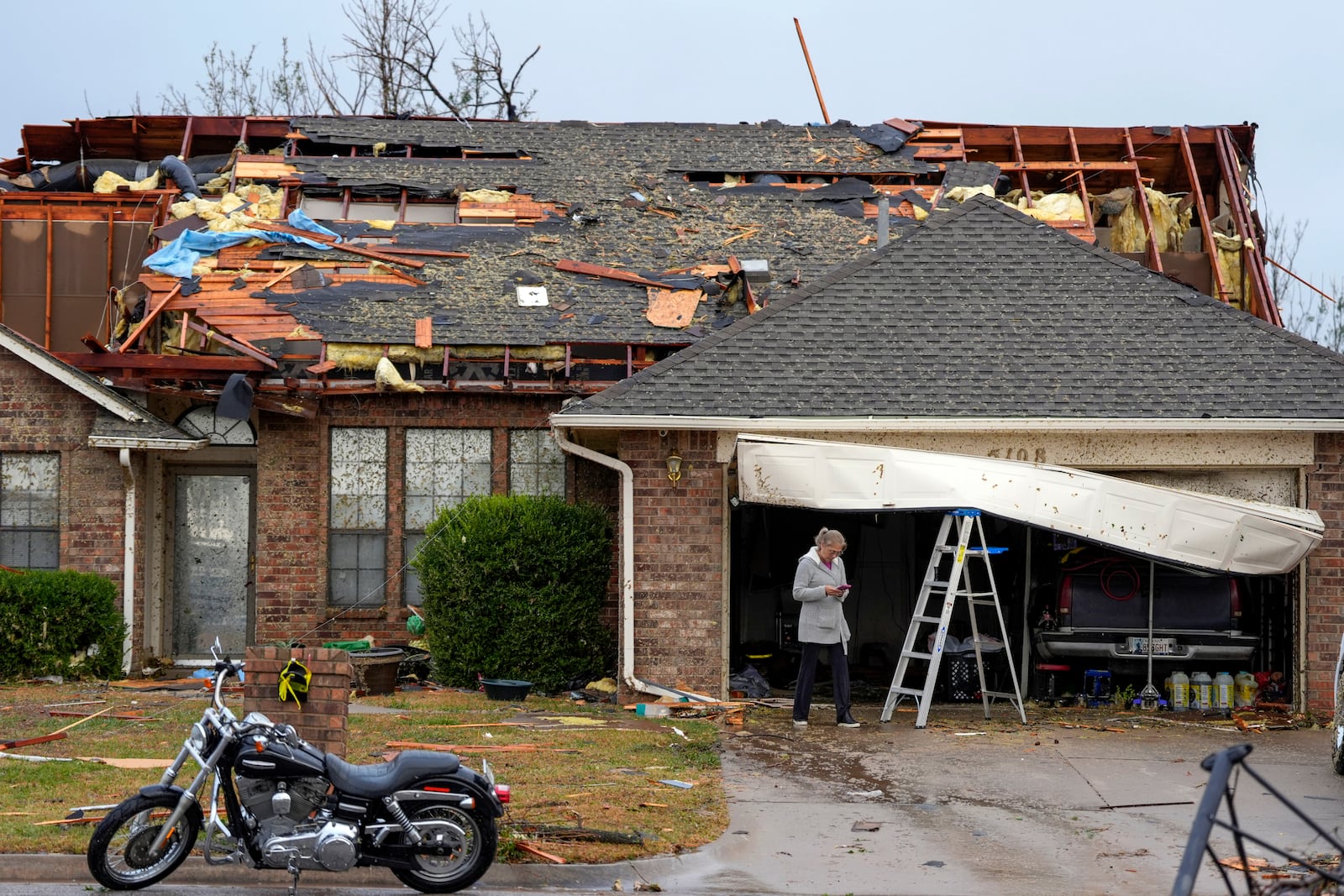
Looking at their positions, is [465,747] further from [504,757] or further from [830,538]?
[830,538]

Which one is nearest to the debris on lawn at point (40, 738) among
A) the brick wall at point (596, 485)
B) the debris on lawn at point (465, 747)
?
the debris on lawn at point (465, 747)

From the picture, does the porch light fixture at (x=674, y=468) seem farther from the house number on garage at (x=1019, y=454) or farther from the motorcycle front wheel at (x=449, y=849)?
the motorcycle front wheel at (x=449, y=849)

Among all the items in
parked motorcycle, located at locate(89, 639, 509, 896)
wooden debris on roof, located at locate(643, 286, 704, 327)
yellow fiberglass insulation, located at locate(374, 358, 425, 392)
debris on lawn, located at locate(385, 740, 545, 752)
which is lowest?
debris on lawn, located at locate(385, 740, 545, 752)

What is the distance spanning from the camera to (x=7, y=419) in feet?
50.8

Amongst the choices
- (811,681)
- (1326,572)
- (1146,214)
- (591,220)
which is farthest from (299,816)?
(1146,214)

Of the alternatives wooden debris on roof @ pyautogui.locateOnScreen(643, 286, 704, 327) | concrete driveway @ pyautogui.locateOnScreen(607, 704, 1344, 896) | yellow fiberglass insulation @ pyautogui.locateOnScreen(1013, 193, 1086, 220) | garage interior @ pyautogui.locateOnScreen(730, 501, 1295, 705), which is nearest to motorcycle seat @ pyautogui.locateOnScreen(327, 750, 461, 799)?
concrete driveway @ pyautogui.locateOnScreen(607, 704, 1344, 896)

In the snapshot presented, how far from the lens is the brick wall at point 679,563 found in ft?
44.3

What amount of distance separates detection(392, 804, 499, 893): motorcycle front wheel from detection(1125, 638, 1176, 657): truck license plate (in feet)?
27.0

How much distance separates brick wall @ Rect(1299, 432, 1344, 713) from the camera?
13305 millimetres

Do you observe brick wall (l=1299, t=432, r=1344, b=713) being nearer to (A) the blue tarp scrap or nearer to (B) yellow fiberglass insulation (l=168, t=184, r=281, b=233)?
(A) the blue tarp scrap

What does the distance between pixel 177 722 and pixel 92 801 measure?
3427 millimetres

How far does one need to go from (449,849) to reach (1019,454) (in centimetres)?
796

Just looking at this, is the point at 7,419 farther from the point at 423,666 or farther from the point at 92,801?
the point at 92,801

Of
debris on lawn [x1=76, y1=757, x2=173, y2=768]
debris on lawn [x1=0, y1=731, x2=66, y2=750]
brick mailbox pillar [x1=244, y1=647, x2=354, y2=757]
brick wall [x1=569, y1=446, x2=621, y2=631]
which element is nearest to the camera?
brick mailbox pillar [x1=244, y1=647, x2=354, y2=757]
